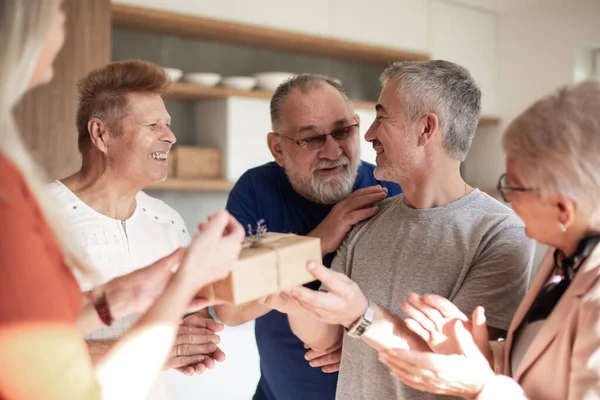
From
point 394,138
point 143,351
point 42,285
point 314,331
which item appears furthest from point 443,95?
point 42,285

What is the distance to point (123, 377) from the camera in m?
0.93

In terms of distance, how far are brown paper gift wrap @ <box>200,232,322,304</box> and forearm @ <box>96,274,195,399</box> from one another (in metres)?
0.19

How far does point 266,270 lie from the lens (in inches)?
48.0

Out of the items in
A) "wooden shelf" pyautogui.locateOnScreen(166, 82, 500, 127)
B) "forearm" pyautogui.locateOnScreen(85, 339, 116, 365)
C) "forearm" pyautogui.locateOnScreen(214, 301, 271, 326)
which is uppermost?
"wooden shelf" pyautogui.locateOnScreen(166, 82, 500, 127)

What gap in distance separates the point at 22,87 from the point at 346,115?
1.22 meters

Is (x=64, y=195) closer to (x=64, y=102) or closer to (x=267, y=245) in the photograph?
(x=267, y=245)

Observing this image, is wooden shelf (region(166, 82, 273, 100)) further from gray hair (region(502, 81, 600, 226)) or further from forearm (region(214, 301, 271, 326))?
gray hair (region(502, 81, 600, 226))

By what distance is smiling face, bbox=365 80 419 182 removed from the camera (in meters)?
1.56

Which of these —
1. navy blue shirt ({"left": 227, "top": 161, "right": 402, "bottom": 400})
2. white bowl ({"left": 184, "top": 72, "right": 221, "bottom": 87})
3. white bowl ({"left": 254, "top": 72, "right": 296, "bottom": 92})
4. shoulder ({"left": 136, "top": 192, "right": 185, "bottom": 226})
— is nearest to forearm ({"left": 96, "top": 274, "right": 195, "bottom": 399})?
navy blue shirt ({"left": 227, "top": 161, "right": 402, "bottom": 400})

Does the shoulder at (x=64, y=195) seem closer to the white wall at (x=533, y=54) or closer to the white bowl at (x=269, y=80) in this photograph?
the white bowl at (x=269, y=80)

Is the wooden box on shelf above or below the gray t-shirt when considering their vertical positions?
above

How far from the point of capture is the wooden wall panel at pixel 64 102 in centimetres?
280

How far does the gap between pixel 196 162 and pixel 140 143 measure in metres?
1.55

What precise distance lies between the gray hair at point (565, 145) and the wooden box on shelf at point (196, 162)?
258 cm
